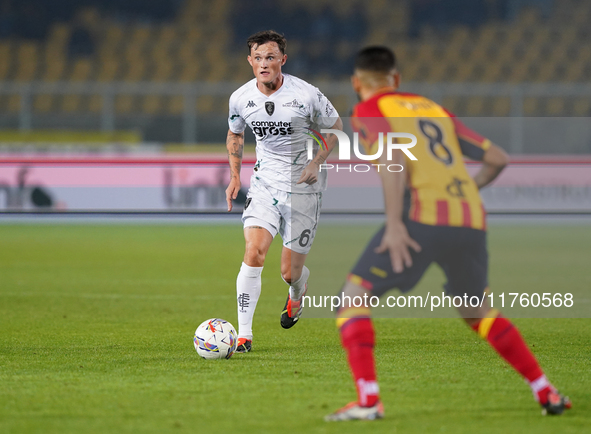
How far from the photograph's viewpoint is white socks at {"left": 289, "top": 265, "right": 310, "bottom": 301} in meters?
6.51

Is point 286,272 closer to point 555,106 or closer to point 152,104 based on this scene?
point 152,104

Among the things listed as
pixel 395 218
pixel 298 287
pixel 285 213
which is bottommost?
pixel 298 287

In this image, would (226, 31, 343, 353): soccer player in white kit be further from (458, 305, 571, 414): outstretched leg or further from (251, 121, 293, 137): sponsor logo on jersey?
(458, 305, 571, 414): outstretched leg

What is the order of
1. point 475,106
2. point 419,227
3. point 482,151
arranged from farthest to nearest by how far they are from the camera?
point 475,106 → point 482,151 → point 419,227

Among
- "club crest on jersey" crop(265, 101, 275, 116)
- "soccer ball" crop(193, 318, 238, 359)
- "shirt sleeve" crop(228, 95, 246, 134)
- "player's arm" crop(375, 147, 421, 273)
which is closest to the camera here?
"player's arm" crop(375, 147, 421, 273)

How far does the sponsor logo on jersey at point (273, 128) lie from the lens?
6.18 meters

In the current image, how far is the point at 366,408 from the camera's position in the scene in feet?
12.4

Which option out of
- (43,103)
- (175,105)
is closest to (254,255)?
(175,105)

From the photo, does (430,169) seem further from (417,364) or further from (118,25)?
(118,25)

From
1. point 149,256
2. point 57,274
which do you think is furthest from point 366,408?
point 149,256

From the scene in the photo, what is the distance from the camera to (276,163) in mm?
6277

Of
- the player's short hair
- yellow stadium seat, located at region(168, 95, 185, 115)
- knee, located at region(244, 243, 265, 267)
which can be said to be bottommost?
knee, located at region(244, 243, 265, 267)

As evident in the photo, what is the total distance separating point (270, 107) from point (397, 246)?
267cm

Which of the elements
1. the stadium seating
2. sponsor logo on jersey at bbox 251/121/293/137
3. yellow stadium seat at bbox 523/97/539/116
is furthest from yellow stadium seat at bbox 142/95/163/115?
sponsor logo on jersey at bbox 251/121/293/137
